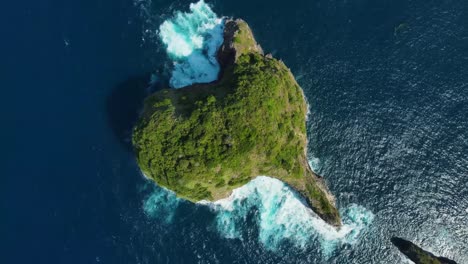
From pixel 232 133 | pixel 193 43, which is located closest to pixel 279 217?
pixel 232 133

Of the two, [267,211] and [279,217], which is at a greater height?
[267,211]

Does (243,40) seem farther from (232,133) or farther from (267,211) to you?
(267,211)

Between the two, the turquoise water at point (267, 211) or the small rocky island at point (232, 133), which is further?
the turquoise water at point (267, 211)

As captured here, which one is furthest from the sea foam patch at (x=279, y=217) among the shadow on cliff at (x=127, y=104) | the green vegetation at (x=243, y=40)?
the green vegetation at (x=243, y=40)

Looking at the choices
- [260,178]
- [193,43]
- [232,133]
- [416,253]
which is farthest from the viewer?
[193,43]

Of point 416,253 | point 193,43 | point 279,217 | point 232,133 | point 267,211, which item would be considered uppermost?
point 193,43

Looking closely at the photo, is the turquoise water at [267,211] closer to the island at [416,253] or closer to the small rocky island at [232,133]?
the small rocky island at [232,133]

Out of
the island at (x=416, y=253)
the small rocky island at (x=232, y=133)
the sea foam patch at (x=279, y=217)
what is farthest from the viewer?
the sea foam patch at (x=279, y=217)
